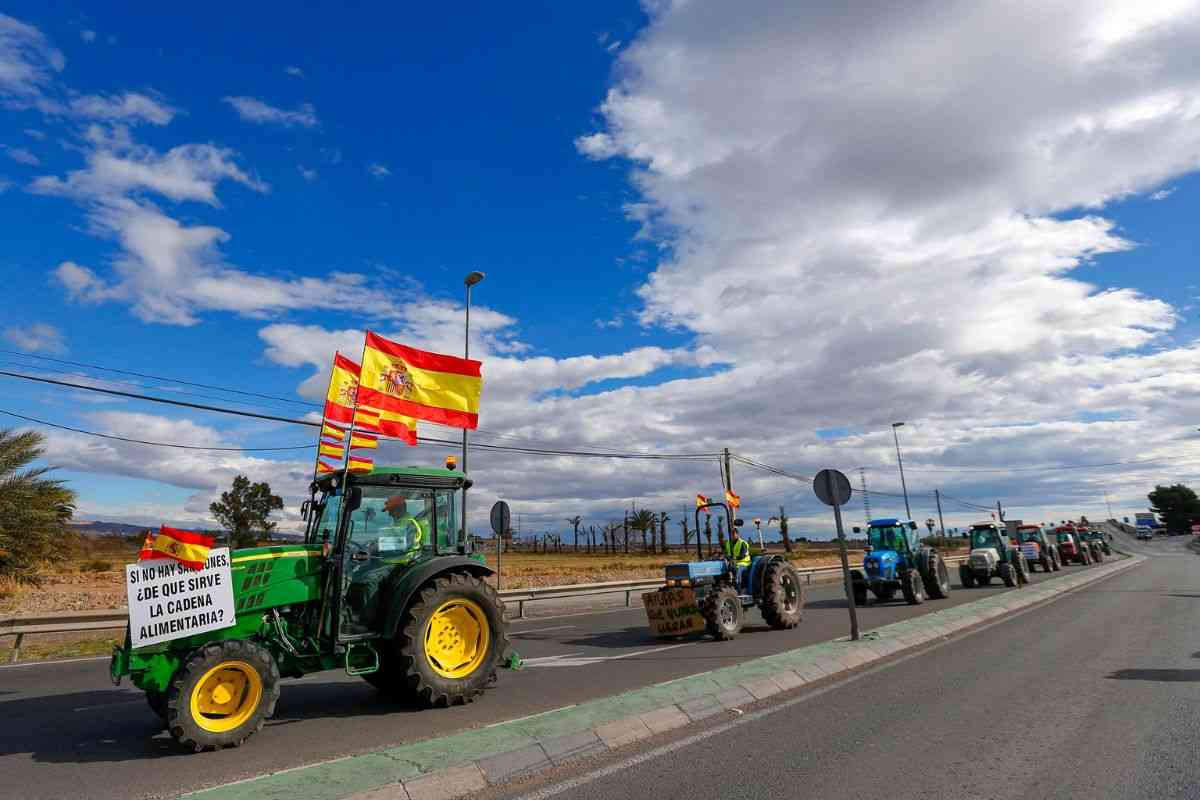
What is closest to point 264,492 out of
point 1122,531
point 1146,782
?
point 1146,782

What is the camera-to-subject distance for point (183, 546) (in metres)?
5.78

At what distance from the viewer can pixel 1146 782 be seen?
4348 mm

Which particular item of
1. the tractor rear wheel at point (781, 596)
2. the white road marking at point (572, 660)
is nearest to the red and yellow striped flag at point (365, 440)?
the white road marking at point (572, 660)

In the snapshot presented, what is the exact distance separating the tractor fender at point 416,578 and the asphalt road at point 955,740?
256 cm

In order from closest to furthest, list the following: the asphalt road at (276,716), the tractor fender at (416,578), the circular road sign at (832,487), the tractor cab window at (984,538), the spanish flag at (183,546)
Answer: the asphalt road at (276,716) < the spanish flag at (183,546) < the tractor fender at (416,578) < the circular road sign at (832,487) < the tractor cab window at (984,538)

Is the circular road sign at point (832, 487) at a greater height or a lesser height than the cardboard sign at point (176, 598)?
greater

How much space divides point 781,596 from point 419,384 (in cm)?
783

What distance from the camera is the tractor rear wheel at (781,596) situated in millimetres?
12773

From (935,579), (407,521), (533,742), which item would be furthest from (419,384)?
(935,579)

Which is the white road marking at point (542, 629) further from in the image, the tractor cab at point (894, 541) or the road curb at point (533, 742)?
the tractor cab at point (894, 541)

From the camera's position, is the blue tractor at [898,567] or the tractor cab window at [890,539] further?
the tractor cab window at [890,539]

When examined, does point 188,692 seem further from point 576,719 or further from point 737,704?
point 737,704

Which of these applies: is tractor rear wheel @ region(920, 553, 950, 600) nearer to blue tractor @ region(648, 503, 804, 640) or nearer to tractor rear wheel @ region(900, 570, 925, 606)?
tractor rear wheel @ region(900, 570, 925, 606)

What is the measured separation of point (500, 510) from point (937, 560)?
39.0 ft
